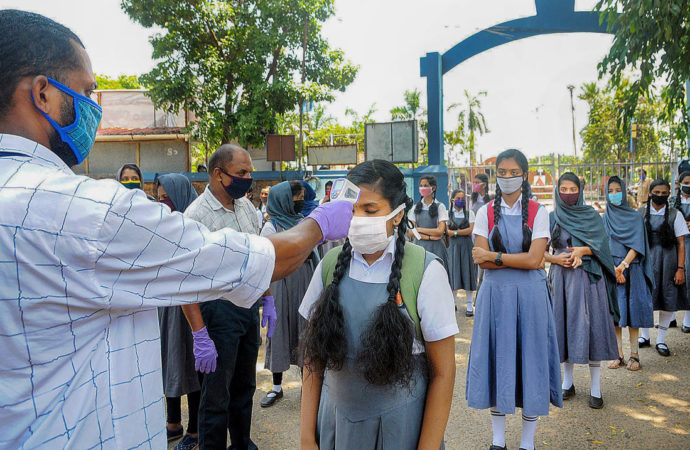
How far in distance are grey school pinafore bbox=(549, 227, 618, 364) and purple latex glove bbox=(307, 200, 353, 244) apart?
11.2ft

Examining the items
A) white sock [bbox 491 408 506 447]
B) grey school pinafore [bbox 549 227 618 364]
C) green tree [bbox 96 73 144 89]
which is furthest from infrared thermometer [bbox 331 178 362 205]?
green tree [bbox 96 73 144 89]

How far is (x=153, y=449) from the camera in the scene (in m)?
1.24

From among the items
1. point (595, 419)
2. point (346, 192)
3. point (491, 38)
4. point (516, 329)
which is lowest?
point (595, 419)

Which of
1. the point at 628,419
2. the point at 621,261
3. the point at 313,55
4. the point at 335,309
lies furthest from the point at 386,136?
the point at 335,309

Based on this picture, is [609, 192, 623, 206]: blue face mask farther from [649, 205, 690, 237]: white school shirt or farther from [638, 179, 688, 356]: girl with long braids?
[649, 205, 690, 237]: white school shirt

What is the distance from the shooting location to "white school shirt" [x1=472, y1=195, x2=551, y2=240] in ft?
11.2

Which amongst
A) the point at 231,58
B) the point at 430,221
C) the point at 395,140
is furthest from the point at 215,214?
the point at 231,58

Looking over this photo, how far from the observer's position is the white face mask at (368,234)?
207 centimetres

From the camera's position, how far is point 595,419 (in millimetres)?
3930

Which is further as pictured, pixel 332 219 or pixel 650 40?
pixel 650 40

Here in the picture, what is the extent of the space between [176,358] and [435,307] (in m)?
2.39

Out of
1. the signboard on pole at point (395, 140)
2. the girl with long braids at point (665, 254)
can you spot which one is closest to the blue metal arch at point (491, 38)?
the signboard on pole at point (395, 140)

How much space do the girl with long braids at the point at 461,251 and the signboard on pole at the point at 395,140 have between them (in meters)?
4.05

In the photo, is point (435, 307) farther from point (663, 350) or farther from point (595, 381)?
point (663, 350)
